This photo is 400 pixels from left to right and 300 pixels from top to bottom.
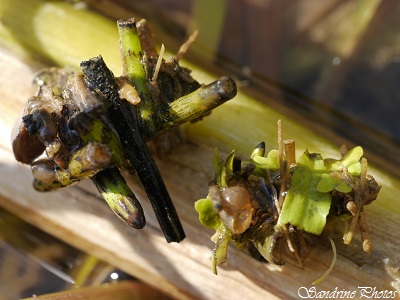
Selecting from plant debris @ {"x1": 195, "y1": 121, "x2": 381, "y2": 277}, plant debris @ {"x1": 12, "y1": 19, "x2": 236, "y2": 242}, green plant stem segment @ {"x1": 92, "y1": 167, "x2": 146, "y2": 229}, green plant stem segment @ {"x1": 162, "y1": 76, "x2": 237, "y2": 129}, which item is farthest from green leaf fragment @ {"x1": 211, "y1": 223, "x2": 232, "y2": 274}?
green plant stem segment @ {"x1": 162, "y1": 76, "x2": 237, "y2": 129}

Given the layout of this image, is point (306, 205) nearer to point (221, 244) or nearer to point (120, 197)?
point (221, 244)

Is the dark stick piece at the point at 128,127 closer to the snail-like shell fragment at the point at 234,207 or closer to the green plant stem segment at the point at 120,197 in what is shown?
the green plant stem segment at the point at 120,197

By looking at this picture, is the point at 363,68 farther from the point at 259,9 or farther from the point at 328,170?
the point at 328,170

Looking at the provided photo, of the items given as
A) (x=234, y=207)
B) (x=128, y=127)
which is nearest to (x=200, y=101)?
(x=128, y=127)

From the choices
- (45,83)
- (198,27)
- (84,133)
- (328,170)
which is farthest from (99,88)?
(198,27)

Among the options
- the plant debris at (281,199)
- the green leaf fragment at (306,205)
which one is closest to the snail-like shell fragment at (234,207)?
the plant debris at (281,199)

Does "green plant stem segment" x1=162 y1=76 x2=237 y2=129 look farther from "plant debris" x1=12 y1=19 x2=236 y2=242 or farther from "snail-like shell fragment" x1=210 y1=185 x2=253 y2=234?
"snail-like shell fragment" x1=210 y1=185 x2=253 y2=234
